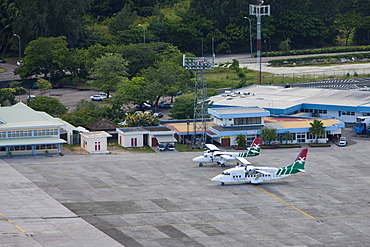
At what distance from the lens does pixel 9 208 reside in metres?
106

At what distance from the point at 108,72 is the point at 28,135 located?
57634 millimetres

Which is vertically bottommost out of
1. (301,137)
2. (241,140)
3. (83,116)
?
(301,137)

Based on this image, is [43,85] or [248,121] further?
[43,85]

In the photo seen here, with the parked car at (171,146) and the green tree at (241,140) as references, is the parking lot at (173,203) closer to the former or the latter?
the parked car at (171,146)

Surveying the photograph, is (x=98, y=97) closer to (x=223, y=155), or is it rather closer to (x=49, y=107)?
(x=49, y=107)

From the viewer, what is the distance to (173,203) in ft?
364

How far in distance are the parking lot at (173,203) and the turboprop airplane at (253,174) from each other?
124cm

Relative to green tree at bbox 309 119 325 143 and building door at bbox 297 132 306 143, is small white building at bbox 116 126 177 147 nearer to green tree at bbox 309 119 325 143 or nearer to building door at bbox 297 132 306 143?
Answer: building door at bbox 297 132 306 143

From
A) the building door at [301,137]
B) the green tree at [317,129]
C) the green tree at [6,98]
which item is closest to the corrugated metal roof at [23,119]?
the green tree at [6,98]

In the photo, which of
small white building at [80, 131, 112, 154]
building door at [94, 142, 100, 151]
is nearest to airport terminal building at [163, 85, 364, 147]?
small white building at [80, 131, 112, 154]

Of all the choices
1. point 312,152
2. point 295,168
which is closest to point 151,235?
point 295,168

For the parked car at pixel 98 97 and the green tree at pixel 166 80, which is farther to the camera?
the parked car at pixel 98 97

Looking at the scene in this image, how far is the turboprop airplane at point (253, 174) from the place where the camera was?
12019 cm

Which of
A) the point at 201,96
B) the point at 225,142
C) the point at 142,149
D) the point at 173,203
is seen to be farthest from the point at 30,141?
the point at 173,203
